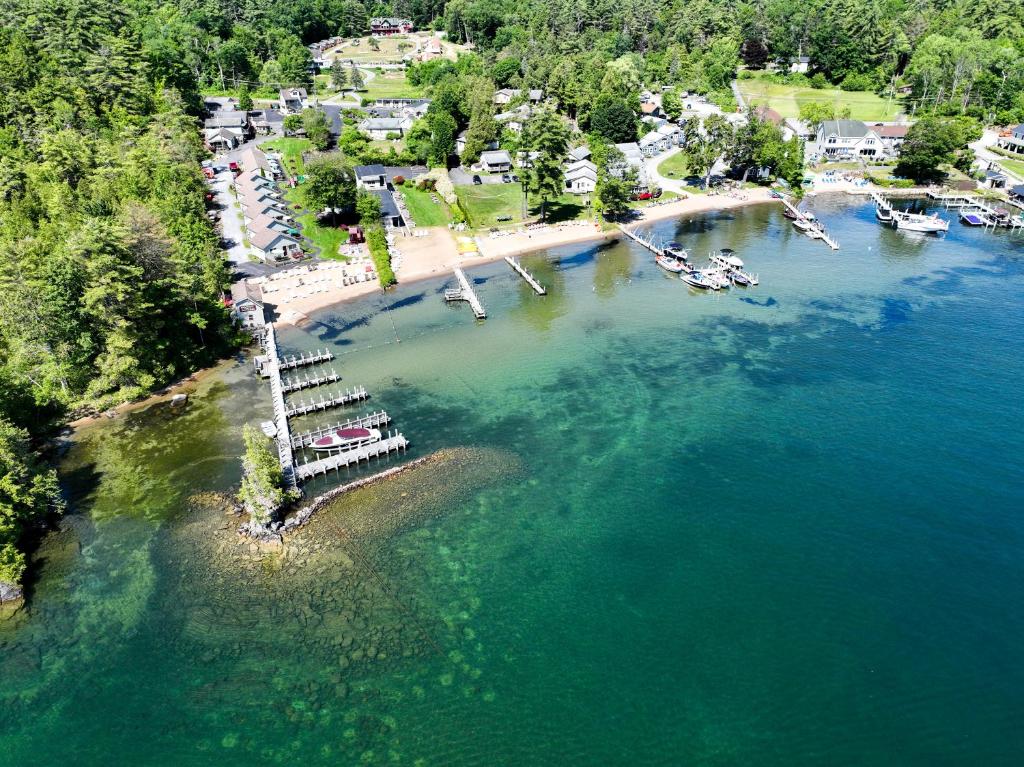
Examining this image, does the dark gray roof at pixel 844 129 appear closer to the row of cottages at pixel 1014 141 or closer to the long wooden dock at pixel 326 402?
the row of cottages at pixel 1014 141

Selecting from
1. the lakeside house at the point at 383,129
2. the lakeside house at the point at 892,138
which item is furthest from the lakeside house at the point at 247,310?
the lakeside house at the point at 892,138

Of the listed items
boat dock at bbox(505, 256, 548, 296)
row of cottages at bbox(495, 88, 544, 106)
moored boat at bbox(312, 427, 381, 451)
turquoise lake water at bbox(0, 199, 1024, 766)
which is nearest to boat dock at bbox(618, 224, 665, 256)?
boat dock at bbox(505, 256, 548, 296)

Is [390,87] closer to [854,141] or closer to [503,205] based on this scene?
[503,205]

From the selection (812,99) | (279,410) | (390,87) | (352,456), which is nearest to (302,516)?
(352,456)

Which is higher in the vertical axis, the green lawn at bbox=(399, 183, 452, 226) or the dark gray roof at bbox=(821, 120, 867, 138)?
the dark gray roof at bbox=(821, 120, 867, 138)

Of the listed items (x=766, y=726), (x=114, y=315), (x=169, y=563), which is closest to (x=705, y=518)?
(x=766, y=726)

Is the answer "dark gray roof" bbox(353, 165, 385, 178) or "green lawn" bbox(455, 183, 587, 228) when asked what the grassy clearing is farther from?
"green lawn" bbox(455, 183, 587, 228)
